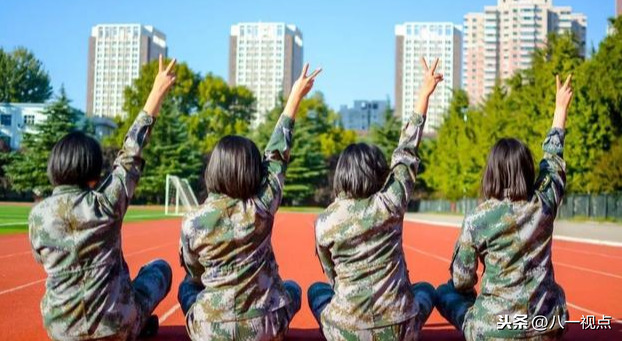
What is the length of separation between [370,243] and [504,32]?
155683 mm

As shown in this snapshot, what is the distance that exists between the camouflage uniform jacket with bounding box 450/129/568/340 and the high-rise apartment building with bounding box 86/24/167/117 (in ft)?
473

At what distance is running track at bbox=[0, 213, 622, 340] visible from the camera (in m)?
5.26

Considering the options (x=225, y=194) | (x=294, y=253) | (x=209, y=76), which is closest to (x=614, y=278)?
(x=294, y=253)

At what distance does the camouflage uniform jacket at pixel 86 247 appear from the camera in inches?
146

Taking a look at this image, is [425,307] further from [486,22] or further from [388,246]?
[486,22]

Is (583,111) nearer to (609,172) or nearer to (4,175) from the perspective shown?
(609,172)

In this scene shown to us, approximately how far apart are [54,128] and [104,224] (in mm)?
48842

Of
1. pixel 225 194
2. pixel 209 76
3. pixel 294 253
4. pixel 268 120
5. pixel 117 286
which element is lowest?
pixel 294 253

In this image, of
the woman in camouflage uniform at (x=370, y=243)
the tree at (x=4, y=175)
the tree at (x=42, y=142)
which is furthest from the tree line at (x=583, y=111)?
the tree at (x=4, y=175)

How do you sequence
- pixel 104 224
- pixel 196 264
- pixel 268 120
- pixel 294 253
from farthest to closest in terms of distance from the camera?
1. pixel 268 120
2. pixel 294 253
3. pixel 196 264
4. pixel 104 224

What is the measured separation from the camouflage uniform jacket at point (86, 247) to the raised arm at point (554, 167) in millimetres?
2364

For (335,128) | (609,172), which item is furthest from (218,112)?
(609,172)

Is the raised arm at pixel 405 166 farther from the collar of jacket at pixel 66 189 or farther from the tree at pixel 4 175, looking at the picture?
the tree at pixel 4 175

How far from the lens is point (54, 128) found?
4909 cm
